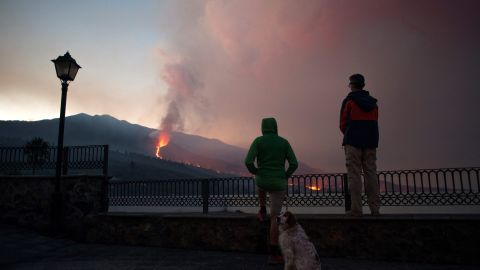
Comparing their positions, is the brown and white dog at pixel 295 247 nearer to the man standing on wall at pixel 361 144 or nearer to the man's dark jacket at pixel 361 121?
the man standing on wall at pixel 361 144

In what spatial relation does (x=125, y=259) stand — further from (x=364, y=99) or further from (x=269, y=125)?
(x=364, y=99)

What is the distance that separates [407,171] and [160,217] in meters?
5.65

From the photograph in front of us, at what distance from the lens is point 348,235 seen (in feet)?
18.6

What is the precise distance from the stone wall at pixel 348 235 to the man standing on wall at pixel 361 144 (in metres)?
0.41

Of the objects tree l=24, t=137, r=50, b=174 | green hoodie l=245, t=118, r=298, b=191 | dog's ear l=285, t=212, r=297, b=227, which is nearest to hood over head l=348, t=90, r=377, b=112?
green hoodie l=245, t=118, r=298, b=191

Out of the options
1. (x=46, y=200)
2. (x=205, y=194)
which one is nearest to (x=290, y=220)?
(x=205, y=194)

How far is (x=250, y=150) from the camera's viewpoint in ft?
17.0

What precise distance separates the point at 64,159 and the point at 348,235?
8.32 metres

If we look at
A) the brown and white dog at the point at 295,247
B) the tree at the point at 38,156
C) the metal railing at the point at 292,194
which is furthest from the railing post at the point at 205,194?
the tree at the point at 38,156

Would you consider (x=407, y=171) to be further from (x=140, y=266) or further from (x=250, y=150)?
(x=140, y=266)

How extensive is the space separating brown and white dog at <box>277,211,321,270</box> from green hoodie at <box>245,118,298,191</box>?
43.4 inches

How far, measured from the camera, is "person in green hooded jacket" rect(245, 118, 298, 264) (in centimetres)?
503

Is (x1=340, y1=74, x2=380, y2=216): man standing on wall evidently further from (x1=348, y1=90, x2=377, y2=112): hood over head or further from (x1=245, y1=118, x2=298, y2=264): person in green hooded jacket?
(x1=245, y1=118, x2=298, y2=264): person in green hooded jacket

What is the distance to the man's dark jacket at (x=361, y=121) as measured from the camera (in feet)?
Result: 18.5
